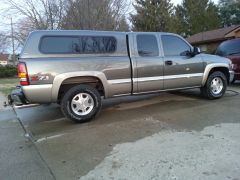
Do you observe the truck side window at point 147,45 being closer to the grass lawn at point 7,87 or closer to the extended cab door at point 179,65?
the extended cab door at point 179,65

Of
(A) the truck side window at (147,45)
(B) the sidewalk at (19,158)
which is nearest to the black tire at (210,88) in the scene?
(A) the truck side window at (147,45)

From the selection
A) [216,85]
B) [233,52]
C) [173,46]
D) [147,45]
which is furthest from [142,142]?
[233,52]

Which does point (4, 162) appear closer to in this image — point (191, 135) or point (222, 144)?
point (191, 135)

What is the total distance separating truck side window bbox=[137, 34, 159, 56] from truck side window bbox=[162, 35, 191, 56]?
0.92ft

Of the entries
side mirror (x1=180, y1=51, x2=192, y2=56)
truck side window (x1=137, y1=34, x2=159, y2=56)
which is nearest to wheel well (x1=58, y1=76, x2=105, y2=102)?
truck side window (x1=137, y1=34, x2=159, y2=56)

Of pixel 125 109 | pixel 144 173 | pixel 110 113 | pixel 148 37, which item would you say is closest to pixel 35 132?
pixel 110 113

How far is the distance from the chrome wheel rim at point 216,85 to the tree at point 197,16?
3138 centimetres

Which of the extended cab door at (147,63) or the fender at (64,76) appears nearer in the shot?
the fender at (64,76)

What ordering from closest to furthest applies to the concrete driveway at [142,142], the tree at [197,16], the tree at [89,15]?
the concrete driveway at [142,142]
the tree at [89,15]
the tree at [197,16]

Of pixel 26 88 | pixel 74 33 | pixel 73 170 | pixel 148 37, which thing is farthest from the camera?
pixel 148 37

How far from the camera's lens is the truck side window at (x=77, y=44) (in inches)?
216

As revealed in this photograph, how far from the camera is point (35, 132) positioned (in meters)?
5.37

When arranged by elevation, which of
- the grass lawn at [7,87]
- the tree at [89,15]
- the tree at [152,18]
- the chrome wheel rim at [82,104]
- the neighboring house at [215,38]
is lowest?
the grass lawn at [7,87]

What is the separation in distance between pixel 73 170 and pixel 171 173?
130cm
